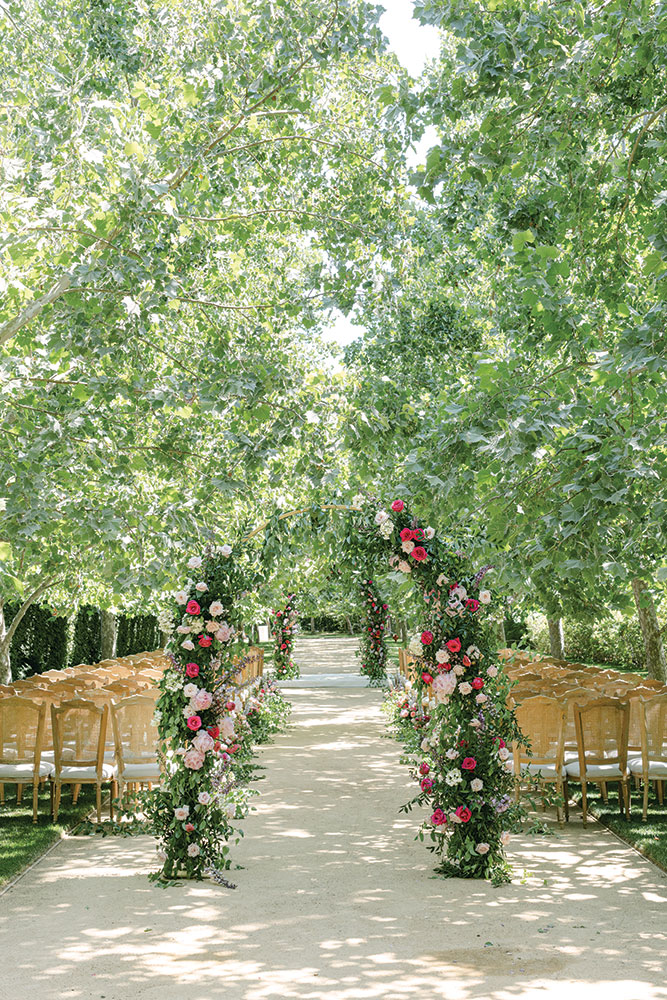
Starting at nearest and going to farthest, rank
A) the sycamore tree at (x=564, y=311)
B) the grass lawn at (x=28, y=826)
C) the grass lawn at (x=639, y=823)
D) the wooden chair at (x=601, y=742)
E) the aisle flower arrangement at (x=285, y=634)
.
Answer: the sycamore tree at (x=564, y=311), the grass lawn at (x=28, y=826), the grass lawn at (x=639, y=823), the wooden chair at (x=601, y=742), the aisle flower arrangement at (x=285, y=634)

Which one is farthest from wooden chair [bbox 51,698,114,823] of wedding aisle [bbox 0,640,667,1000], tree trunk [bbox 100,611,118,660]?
tree trunk [bbox 100,611,118,660]

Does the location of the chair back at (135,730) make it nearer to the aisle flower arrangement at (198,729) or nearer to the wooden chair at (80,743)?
the wooden chair at (80,743)

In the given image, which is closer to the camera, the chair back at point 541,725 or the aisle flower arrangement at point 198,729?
the aisle flower arrangement at point 198,729

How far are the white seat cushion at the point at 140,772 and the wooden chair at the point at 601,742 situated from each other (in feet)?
12.5

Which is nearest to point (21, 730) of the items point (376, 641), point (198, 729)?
point (198, 729)

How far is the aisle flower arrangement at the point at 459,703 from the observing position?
264 inches

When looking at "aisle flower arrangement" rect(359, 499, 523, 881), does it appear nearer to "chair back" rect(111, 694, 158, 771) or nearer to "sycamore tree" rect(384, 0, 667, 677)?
"sycamore tree" rect(384, 0, 667, 677)

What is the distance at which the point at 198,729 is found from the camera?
22.3ft

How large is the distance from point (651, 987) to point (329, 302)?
236 inches

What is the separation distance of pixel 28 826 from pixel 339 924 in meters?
3.78

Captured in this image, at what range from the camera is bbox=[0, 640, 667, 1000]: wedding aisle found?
4.68m

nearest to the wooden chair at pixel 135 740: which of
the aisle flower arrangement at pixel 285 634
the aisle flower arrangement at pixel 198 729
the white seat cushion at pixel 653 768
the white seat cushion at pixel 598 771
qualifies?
the aisle flower arrangement at pixel 198 729

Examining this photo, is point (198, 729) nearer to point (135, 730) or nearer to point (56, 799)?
point (135, 730)

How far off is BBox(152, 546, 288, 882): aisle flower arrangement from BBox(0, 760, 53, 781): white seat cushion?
1999mm
